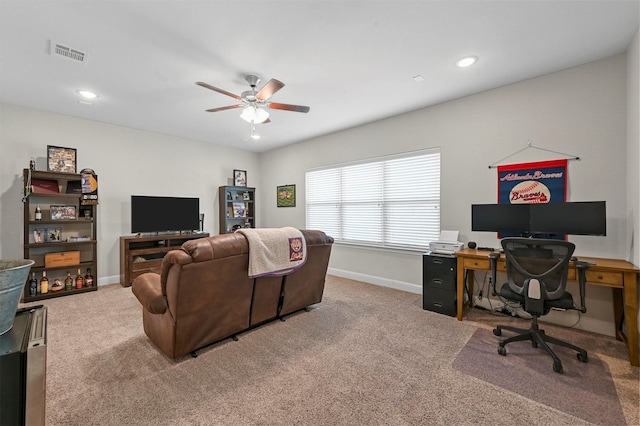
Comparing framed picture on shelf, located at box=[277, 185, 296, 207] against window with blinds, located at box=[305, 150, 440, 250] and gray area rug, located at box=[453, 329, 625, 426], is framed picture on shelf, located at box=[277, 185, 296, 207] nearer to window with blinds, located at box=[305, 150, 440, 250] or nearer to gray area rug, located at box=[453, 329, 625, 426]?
window with blinds, located at box=[305, 150, 440, 250]

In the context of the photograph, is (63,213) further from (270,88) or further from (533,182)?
(533,182)

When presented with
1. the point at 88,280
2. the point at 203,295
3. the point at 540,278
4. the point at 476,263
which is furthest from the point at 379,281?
the point at 88,280

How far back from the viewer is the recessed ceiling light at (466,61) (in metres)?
2.63

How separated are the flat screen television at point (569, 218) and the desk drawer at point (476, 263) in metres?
0.56

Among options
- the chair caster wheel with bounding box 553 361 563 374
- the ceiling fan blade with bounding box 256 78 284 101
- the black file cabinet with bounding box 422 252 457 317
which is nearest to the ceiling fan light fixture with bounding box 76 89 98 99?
the ceiling fan blade with bounding box 256 78 284 101

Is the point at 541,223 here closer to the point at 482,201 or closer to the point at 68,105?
the point at 482,201

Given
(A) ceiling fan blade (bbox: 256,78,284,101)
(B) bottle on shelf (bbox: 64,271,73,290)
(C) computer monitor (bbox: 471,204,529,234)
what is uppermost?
(A) ceiling fan blade (bbox: 256,78,284,101)

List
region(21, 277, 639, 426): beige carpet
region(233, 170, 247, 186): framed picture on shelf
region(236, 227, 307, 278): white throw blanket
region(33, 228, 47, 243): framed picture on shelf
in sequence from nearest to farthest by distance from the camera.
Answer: region(21, 277, 639, 426): beige carpet < region(236, 227, 307, 278): white throw blanket < region(33, 228, 47, 243): framed picture on shelf < region(233, 170, 247, 186): framed picture on shelf

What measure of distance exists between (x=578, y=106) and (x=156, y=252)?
595 cm

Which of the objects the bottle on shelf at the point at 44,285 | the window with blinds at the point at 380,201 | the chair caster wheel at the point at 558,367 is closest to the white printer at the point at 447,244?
the window with blinds at the point at 380,201

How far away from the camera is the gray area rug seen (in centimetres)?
170

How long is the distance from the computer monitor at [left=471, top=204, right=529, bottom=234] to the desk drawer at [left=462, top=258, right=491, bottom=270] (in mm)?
434

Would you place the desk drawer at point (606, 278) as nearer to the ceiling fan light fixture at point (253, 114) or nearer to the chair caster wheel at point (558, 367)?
the chair caster wheel at point (558, 367)

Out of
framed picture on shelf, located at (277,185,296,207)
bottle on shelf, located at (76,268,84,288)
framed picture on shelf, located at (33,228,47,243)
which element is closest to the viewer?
framed picture on shelf, located at (33,228,47,243)
